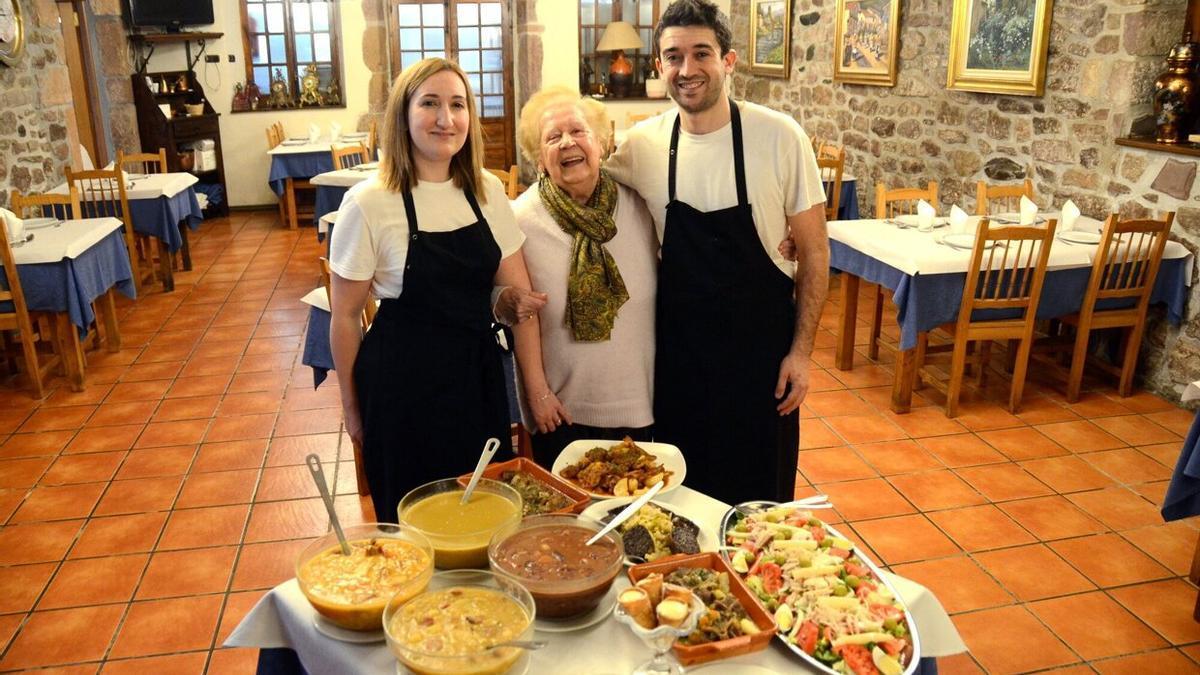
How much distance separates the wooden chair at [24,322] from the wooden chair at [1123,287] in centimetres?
516

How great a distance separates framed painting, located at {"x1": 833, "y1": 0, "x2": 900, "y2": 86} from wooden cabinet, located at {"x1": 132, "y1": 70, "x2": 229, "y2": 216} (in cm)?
609

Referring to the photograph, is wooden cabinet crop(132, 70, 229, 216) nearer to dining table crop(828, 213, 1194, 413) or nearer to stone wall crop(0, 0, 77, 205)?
stone wall crop(0, 0, 77, 205)

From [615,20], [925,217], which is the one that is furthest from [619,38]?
[925,217]

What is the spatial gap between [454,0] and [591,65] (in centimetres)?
160

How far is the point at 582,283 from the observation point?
2262 millimetres

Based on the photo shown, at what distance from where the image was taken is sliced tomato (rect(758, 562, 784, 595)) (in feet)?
5.05

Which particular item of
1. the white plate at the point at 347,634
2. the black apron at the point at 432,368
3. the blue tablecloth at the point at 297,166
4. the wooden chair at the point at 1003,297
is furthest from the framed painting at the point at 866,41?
the white plate at the point at 347,634

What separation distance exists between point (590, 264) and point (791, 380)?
627mm

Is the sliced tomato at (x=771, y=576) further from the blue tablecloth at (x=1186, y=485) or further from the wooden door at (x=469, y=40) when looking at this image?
the wooden door at (x=469, y=40)

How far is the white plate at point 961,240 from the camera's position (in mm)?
4395

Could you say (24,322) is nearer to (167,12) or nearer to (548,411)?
(548,411)

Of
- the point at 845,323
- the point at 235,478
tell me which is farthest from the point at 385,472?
the point at 845,323

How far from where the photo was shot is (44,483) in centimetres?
385

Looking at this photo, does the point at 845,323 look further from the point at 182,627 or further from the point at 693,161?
the point at 182,627
